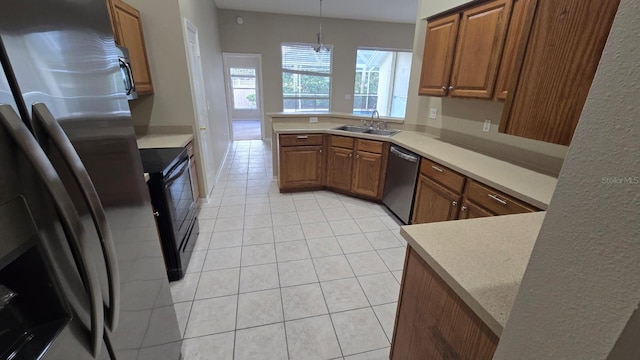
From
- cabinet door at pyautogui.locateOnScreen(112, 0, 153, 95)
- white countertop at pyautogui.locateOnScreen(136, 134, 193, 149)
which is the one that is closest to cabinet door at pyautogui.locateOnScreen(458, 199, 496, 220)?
white countertop at pyautogui.locateOnScreen(136, 134, 193, 149)

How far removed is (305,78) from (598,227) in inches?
267

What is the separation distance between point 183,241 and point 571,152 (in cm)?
233

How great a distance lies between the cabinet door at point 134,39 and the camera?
225 centimetres

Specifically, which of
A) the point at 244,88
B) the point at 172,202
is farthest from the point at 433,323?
the point at 244,88

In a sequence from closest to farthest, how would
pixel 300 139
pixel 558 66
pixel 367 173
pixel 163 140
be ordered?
pixel 558 66 → pixel 163 140 → pixel 367 173 → pixel 300 139

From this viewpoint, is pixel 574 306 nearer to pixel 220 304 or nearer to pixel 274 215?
pixel 220 304

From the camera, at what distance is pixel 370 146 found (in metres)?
3.14

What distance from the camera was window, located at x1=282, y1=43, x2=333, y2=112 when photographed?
636cm

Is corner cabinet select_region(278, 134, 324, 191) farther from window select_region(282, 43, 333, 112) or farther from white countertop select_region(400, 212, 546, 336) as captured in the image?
window select_region(282, 43, 333, 112)

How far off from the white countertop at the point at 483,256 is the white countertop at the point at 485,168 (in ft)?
1.47

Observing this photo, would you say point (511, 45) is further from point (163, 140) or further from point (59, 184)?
point (163, 140)

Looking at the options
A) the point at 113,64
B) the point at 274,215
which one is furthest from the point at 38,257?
the point at 274,215

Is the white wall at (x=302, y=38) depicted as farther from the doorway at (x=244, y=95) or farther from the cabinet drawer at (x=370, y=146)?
the cabinet drawer at (x=370, y=146)

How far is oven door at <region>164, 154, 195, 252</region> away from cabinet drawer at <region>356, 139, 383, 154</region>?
188 cm
